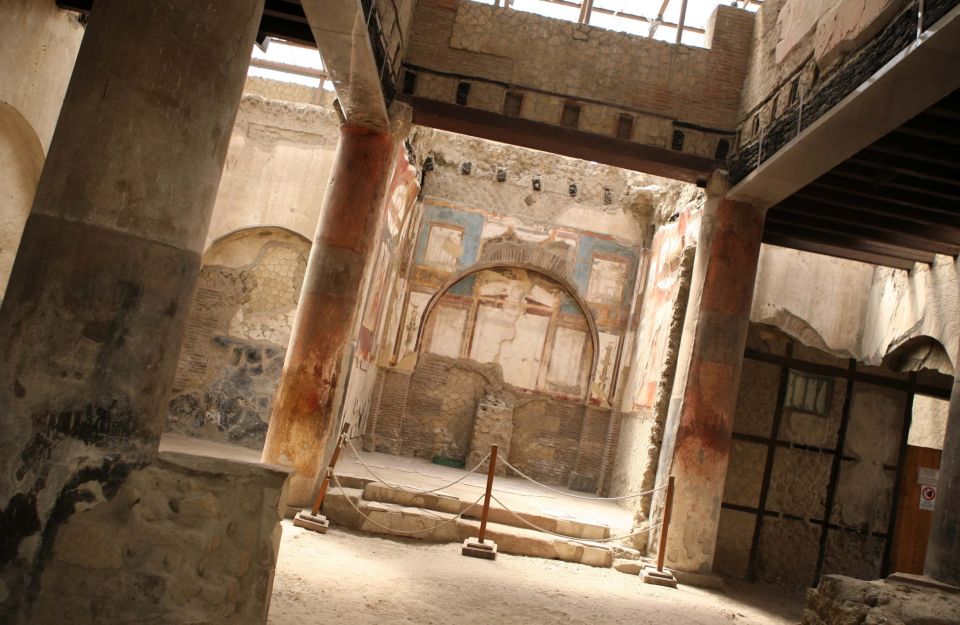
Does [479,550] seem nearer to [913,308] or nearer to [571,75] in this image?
[571,75]

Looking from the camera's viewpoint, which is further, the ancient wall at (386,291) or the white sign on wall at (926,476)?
the ancient wall at (386,291)

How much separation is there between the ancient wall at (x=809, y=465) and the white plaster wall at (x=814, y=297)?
155cm

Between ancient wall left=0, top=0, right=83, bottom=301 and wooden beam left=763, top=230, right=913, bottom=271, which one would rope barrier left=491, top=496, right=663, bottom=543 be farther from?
ancient wall left=0, top=0, right=83, bottom=301

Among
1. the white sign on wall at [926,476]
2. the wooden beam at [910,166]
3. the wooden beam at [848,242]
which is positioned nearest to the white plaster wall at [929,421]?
the white sign on wall at [926,476]

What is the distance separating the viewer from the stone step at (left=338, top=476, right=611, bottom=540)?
7820mm

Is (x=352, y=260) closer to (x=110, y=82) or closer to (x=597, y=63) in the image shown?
(x=597, y=63)

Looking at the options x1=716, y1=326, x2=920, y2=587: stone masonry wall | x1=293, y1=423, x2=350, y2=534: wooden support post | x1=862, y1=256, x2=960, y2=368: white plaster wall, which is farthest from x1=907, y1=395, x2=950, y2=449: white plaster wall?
x1=293, y1=423, x2=350, y2=534: wooden support post

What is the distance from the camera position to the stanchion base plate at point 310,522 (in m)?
6.60

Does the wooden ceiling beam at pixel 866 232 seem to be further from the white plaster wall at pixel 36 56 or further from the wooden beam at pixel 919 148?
the white plaster wall at pixel 36 56

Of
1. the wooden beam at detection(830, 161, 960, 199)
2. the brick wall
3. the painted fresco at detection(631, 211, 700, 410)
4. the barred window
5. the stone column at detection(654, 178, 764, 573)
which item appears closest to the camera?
the wooden beam at detection(830, 161, 960, 199)

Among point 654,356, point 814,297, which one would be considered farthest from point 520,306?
point 814,297

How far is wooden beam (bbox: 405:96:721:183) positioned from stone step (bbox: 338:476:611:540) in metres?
3.84

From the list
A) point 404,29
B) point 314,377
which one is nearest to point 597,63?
point 404,29

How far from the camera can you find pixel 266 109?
38.5 ft
